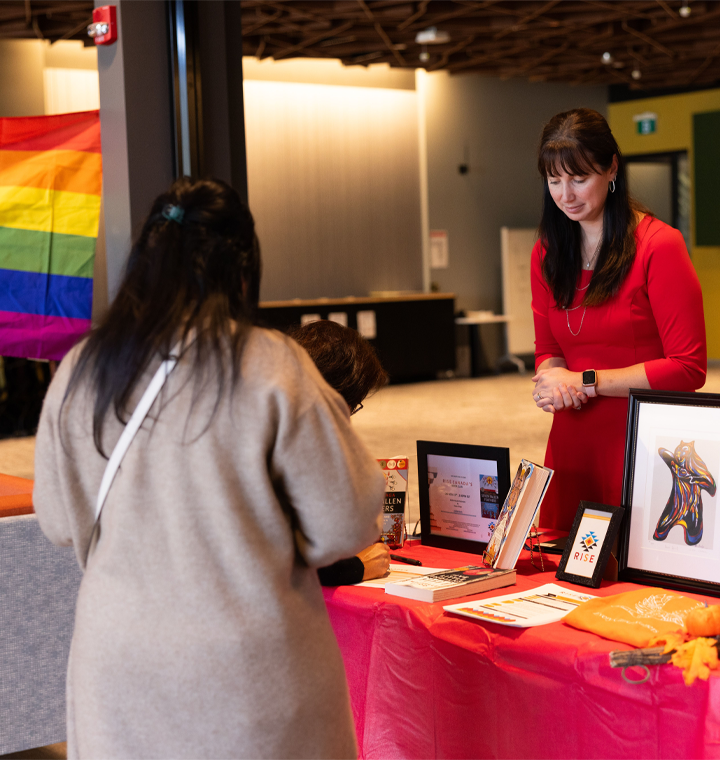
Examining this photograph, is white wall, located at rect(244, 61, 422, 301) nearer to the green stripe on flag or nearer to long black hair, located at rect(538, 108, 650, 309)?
the green stripe on flag

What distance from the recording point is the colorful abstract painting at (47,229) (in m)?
3.11

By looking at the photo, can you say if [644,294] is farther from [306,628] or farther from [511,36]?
[511,36]

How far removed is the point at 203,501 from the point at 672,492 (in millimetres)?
955

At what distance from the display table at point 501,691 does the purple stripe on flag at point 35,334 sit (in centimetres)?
161

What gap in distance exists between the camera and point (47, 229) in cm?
316

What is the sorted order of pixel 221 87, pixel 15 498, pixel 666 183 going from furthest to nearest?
1. pixel 666 183
2. pixel 221 87
3. pixel 15 498

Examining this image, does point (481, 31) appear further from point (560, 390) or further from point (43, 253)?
point (560, 390)

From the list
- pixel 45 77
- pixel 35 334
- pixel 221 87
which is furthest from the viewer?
pixel 45 77

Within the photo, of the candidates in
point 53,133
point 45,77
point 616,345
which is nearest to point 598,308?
point 616,345

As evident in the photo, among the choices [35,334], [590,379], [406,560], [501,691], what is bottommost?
[501,691]

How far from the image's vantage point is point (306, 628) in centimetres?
125

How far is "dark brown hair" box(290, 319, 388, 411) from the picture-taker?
186cm

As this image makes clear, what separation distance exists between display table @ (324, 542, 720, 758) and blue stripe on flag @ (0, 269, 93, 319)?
5.39 ft

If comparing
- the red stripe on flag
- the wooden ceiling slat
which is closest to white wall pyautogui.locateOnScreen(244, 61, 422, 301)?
the wooden ceiling slat
